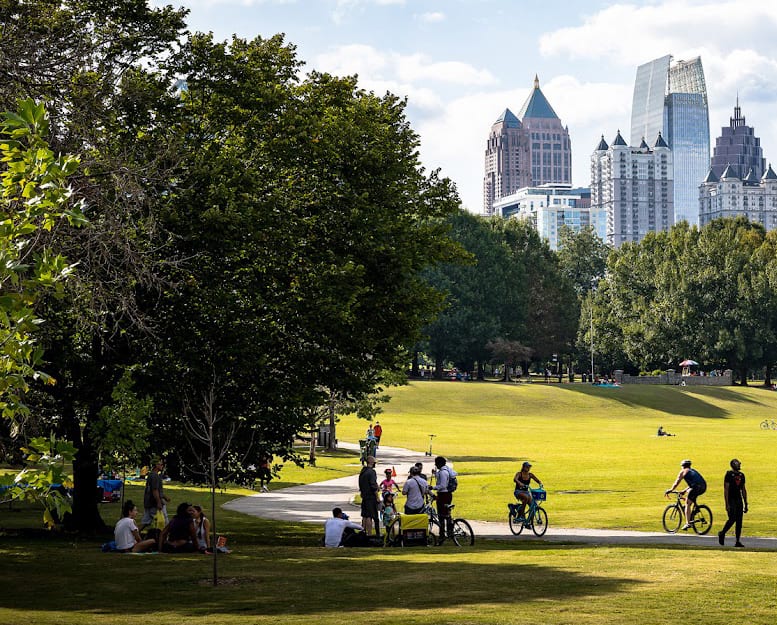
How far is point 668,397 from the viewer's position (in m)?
99.2

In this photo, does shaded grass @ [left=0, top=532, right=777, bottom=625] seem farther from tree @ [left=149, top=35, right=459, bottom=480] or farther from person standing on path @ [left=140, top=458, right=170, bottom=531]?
tree @ [left=149, top=35, right=459, bottom=480]

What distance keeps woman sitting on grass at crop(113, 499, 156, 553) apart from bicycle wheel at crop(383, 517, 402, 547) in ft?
15.0

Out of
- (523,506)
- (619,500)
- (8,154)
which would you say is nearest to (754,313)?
(619,500)

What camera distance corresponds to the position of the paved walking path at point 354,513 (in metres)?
24.2

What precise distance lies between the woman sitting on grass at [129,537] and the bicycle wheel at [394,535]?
458 cm

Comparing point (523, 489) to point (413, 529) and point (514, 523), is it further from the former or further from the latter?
point (413, 529)

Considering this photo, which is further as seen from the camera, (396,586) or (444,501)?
(444,501)

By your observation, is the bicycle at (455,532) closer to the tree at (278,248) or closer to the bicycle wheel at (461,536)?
the bicycle wheel at (461,536)

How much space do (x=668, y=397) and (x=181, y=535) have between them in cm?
8303

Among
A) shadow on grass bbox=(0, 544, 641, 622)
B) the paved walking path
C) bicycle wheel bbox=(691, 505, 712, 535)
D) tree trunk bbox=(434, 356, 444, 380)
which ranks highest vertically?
tree trunk bbox=(434, 356, 444, 380)

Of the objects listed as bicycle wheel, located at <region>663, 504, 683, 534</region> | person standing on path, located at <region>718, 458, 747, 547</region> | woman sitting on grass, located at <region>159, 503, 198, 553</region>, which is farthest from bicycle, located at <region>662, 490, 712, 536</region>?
woman sitting on grass, located at <region>159, 503, 198, 553</region>

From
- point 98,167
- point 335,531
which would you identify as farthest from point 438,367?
point 98,167

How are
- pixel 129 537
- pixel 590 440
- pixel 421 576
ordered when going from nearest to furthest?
pixel 421 576
pixel 129 537
pixel 590 440

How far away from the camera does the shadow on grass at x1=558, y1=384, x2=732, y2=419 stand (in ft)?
308
